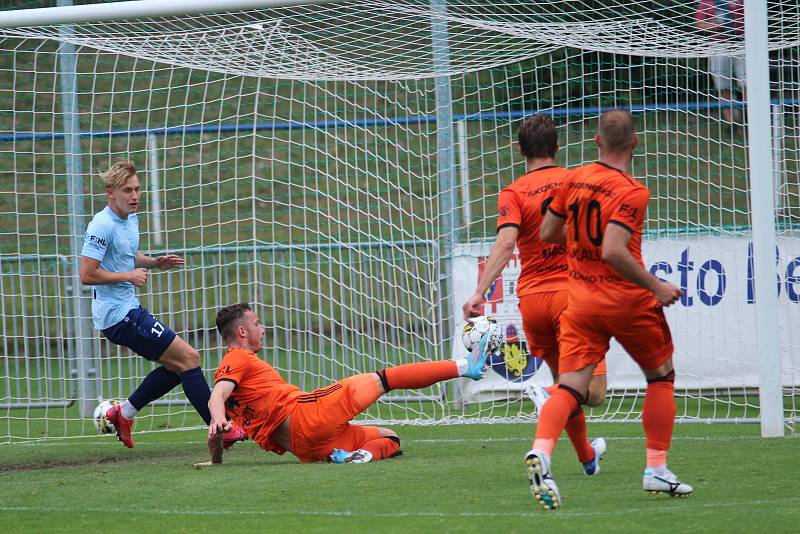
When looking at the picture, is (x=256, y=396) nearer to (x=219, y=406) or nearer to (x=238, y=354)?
(x=238, y=354)

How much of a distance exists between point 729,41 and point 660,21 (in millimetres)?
548

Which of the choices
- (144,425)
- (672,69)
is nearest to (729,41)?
(672,69)

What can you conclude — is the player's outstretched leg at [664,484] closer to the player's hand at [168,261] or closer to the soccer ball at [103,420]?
the player's hand at [168,261]

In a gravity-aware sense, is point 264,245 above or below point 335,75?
below

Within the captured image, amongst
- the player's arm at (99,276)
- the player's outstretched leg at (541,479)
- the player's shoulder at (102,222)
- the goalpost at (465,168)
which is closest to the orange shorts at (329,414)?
the player's arm at (99,276)

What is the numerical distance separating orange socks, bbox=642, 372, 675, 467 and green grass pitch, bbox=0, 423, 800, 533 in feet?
0.71

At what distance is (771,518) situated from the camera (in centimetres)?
457

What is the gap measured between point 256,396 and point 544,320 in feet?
6.53

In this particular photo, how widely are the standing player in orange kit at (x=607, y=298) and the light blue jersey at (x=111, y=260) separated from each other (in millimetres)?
3417

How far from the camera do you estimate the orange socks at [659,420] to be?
5086 millimetres

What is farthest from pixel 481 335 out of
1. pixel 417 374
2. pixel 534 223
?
pixel 534 223

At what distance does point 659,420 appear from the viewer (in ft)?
16.7

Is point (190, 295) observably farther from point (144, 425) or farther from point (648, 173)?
point (648, 173)

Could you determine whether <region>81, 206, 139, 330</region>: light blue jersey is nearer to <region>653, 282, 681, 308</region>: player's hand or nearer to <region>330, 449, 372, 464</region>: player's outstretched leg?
<region>330, 449, 372, 464</region>: player's outstretched leg
